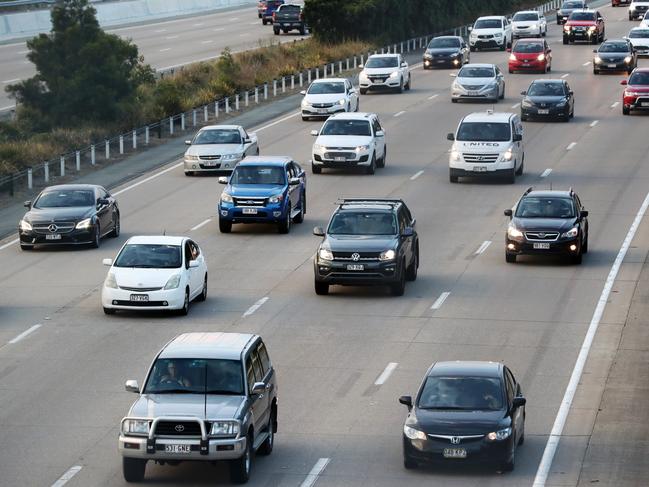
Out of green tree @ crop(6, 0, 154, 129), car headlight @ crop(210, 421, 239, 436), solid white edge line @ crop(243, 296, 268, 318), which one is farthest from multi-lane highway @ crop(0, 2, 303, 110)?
car headlight @ crop(210, 421, 239, 436)

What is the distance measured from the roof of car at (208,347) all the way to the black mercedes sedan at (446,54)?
193 feet

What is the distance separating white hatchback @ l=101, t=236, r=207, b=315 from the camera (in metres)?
29.8

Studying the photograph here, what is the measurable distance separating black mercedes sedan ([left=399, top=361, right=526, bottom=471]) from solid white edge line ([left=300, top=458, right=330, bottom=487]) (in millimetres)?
1039

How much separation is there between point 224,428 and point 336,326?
10.2 meters

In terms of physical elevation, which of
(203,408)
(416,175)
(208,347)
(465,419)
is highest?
(208,347)

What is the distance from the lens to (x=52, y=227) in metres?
37.1

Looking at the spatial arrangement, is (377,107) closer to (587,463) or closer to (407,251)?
(407,251)

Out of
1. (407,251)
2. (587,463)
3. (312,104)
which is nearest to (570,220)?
(407,251)

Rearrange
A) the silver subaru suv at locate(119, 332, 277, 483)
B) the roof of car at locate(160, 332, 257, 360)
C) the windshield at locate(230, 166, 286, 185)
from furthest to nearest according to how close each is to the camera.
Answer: the windshield at locate(230, 166, 286, 185), the roof of car at locate(160, 332, 257, 360), the silver subaru suv at locate(119, 332, 277, 483)

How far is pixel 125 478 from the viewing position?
19453mm

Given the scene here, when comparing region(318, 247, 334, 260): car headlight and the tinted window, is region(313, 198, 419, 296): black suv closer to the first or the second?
region(318, 247, 334, 260): car headlight

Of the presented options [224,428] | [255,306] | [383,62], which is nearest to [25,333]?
[255,306]

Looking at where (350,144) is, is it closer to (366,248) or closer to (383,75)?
Result: (366,248)

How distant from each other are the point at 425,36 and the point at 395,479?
7794 cm
